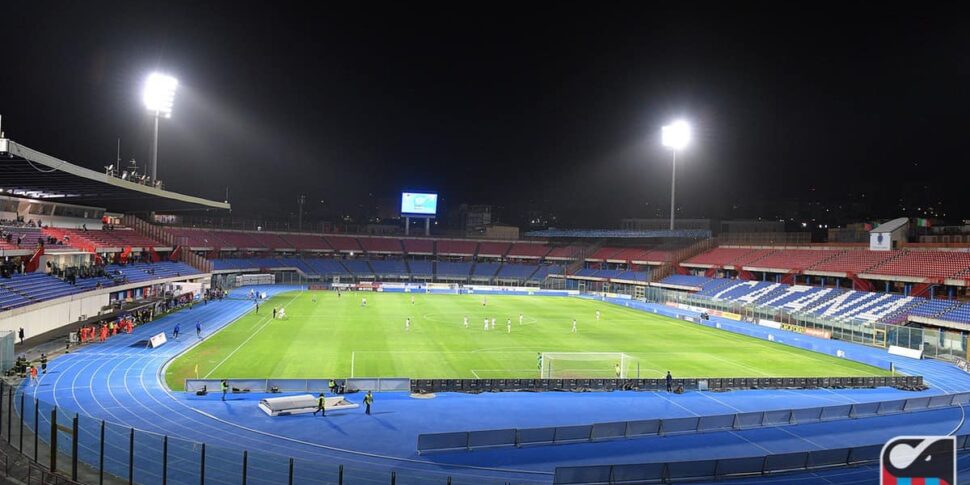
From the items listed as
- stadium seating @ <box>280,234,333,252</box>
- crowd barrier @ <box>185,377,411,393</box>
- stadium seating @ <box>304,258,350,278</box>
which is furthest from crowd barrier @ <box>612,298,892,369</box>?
stadium seating @ <box>280,234,333,252</box>

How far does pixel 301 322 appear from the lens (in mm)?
48125

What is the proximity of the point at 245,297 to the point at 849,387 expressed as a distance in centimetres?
5439

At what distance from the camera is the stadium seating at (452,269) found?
93.6 metres

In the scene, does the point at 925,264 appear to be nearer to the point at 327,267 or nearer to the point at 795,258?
the point at 795,258

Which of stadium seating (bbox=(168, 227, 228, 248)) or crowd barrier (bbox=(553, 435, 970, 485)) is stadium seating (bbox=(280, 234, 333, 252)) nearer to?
stadium seating (bbox=(168, 227, 228, 248))

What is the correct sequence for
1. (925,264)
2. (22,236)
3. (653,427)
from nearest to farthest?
(653,427) → (22,236) → (925,264)

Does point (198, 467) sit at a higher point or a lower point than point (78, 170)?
lower

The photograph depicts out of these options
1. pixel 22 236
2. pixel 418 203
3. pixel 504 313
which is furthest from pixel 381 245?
pixel 22 236

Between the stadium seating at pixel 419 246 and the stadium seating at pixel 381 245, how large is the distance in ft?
3.84

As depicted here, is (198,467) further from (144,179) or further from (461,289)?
(461,289)

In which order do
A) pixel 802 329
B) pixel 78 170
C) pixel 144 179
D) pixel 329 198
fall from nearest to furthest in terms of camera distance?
pixel 78 170 < pixel 144 179 < pixel 802 329 < pixel 329 198

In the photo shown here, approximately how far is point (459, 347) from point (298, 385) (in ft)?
49.8

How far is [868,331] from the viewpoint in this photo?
1751 inches

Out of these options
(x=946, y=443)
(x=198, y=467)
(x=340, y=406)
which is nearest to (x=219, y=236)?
(x=340, y=406)
